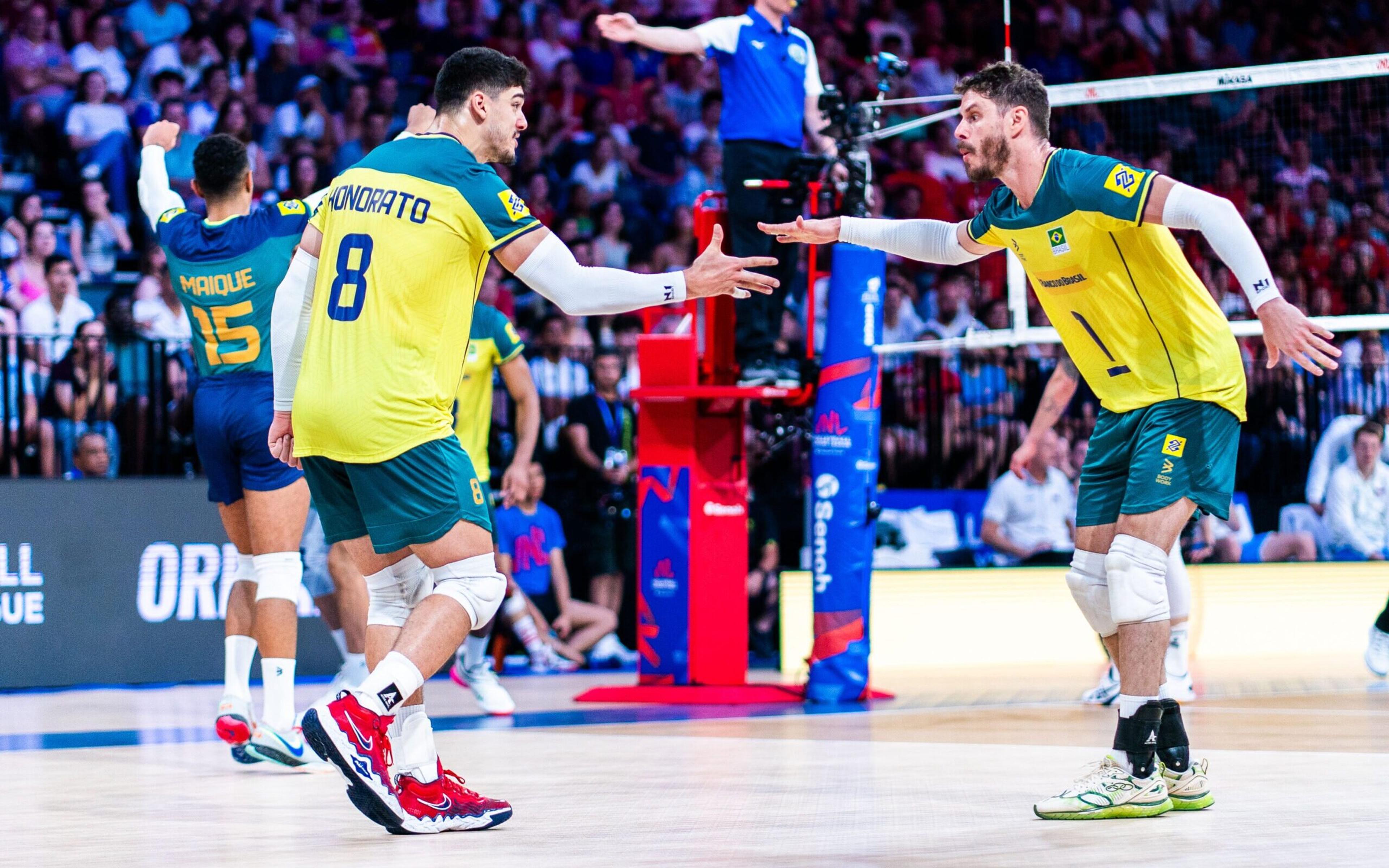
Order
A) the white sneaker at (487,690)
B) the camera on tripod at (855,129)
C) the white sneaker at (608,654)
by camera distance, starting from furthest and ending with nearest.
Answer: the white sneaker at (608,654), the camera on tripod at (855,129), the white sneaker at (487,690)

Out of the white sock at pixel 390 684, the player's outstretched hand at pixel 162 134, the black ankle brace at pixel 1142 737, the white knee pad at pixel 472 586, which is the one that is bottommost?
the black ankle brace at pixel 1142 737

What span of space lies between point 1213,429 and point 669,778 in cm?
201

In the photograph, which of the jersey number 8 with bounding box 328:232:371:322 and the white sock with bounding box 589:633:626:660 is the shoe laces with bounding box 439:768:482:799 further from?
the white sock with bounding box 589:633:626:660

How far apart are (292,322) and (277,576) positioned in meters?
1.38

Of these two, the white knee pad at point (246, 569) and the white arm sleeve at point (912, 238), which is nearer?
the white arm sleeve at point (912, 238)

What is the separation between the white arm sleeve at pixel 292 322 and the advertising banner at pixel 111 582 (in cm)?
441

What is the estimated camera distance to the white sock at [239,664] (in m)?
5.40

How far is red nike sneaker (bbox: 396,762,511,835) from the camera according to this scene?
3863mm

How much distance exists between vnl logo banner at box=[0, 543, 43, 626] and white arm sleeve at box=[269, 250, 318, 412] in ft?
15.6

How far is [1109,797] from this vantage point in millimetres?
4055

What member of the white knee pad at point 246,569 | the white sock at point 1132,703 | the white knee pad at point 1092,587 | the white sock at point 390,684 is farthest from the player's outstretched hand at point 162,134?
the white sock at point 1132,703

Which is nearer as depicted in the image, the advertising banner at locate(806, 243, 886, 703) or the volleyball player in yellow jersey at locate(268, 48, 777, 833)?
the volleyball player in yellow jersey at locate(268, 48, 777, 833)

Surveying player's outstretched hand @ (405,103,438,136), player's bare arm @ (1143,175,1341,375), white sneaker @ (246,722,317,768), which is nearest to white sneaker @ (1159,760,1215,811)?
player's bare arm @ (1143,175,1341,375)

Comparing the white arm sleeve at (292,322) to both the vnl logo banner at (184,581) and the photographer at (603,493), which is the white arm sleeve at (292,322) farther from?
the photographer at (603,493)
